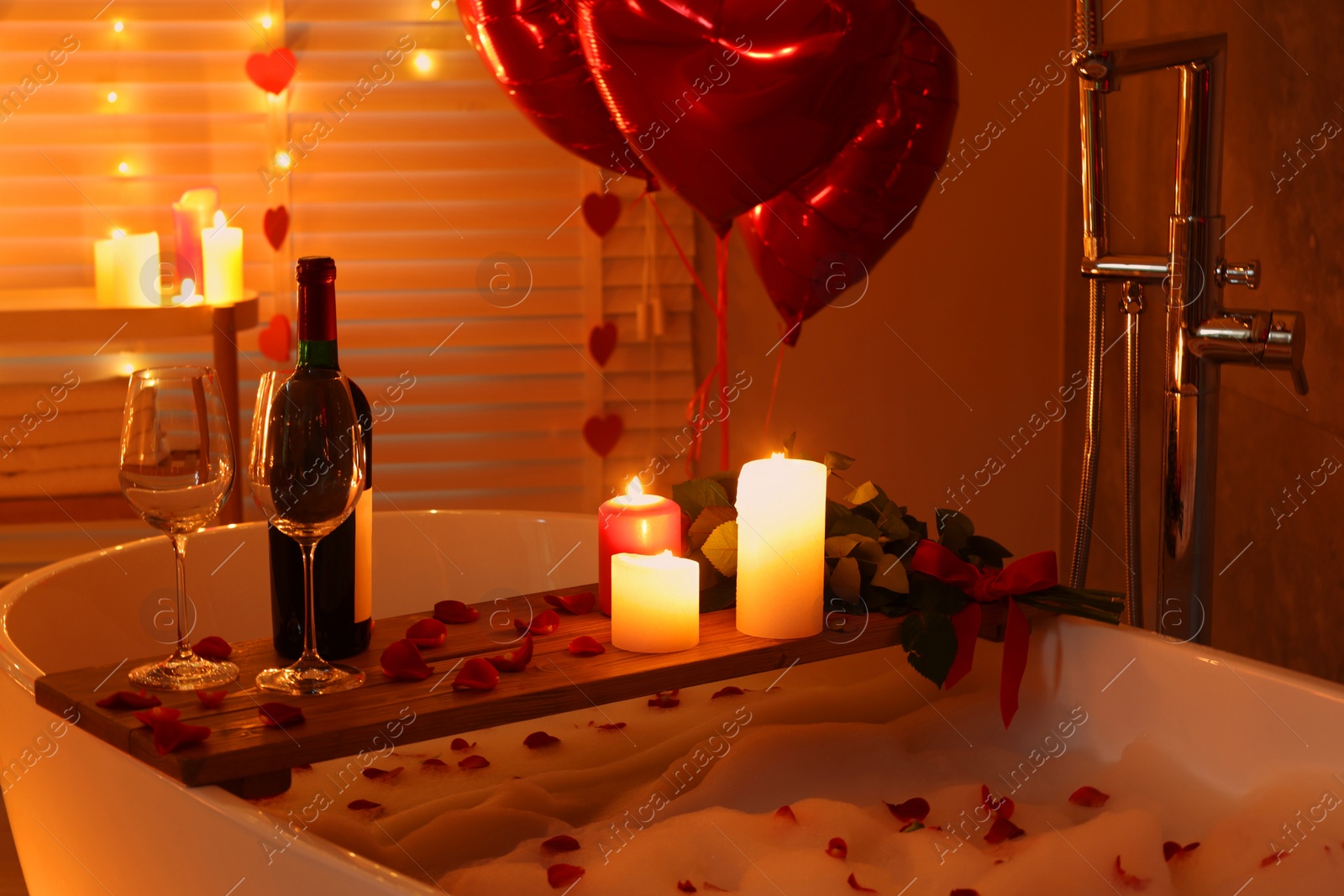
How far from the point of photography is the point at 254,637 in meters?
1.54

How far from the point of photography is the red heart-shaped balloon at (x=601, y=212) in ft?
8.42

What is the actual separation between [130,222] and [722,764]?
1.91 m

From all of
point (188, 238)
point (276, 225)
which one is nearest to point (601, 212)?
point (276, 225)

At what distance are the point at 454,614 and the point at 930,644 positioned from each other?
1.41 feet

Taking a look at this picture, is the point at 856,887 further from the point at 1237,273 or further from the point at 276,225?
the point at 276,225

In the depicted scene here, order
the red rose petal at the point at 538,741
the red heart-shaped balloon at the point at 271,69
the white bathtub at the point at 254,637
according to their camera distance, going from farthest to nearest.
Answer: the red heart-shaped balloon at the point at 271,69 → the red rose petal at the point at 538,741 → the white bathtub at the point at 254,637

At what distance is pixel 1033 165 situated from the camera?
2.69 m

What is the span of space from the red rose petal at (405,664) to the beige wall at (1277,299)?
122 cm

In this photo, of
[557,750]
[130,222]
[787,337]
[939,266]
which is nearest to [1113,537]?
[939,266]

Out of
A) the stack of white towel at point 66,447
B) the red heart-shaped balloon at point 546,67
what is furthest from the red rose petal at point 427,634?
the stack of white towel at point 66,447

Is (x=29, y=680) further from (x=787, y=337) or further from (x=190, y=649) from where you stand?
(x=787, y=337)

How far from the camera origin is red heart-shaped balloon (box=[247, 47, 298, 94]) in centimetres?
248

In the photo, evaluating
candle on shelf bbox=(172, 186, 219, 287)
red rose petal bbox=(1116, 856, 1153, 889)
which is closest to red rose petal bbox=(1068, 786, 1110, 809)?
red rose petal bbox=(1116, 856, 1153, 889)

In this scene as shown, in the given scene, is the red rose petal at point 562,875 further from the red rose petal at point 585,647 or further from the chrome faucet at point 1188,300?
the chrome faucet at point 1188,300
